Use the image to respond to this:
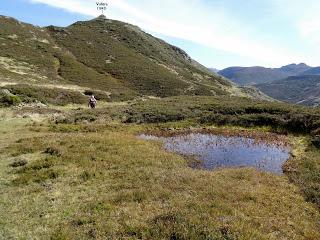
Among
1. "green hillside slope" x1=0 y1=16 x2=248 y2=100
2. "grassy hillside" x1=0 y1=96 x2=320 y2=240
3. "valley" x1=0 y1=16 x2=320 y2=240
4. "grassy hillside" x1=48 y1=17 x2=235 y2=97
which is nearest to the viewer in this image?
"grassy hillside" x1=0 y1=96 x2=320 y2=240

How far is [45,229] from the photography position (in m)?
14.1

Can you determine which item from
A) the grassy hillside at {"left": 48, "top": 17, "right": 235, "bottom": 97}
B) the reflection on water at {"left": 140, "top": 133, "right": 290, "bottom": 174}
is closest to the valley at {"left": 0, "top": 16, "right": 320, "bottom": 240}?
the reflection on water at {"left": 140, "top": 133, "right": 290, "bottom": 174}

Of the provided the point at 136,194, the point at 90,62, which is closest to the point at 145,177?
the point at 136,194

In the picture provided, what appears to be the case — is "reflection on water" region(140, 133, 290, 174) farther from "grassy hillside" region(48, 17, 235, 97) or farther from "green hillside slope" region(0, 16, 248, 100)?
"grassy hillside" region(48, 17, 235, 97)

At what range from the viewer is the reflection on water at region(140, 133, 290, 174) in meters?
25.1

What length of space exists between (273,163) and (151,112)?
20.3 meters

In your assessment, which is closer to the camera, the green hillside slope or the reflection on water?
the reflection on water

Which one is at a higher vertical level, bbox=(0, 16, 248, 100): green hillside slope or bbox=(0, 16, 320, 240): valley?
bbox=(0, 16, 248, 100): green hillside slope

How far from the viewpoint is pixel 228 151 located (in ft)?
93.6

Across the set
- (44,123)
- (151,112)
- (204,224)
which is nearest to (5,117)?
(44,123)

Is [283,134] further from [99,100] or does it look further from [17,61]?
[17,61]

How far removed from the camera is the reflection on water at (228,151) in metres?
25.1

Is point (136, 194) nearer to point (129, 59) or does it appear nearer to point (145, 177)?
point (145, 177)

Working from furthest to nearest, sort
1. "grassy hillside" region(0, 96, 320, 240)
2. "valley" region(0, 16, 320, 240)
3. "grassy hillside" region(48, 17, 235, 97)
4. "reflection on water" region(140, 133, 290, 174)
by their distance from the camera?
"grassy hillside" region(48, 17, 235, 97)
"reflection on water" region(140, 133, 290, 174)
"valley" region(0, 16, 320, 240)
"grassy hillside" region(0, 96, 320, 240)
